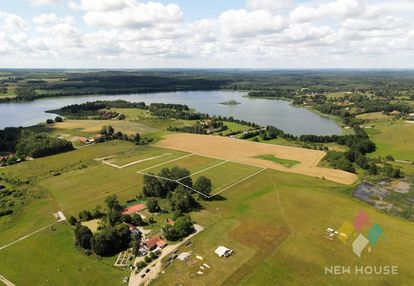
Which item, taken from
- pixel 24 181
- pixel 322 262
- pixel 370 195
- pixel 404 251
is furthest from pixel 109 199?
pixel 370 195

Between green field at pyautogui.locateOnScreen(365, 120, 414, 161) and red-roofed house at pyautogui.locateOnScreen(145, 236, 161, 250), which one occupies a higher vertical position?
red-roofed house at pyautogui.locateOnScreen(145, 236, 161, 250)

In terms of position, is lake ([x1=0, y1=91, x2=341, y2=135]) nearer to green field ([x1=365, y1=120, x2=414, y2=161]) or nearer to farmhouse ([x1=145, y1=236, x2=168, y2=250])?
green field ([x1=365, y1=120, x2=414, y2=161])

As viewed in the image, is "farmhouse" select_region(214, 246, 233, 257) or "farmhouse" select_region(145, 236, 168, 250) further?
"farmhouse" select_region(145, 236, 168, 250)

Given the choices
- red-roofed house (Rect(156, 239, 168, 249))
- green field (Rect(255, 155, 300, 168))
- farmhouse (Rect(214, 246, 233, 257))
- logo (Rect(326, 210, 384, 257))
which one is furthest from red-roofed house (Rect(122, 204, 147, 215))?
green field (Rect(255, 155, 300, 168))

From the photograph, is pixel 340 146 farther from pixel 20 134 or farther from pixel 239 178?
pixel 20 134

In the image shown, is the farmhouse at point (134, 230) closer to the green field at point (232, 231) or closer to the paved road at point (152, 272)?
the green field at point (232, 231)

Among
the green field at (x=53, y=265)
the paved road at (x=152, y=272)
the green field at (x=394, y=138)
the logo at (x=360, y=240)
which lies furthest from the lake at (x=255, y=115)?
the green field at (x=53, y=265)
